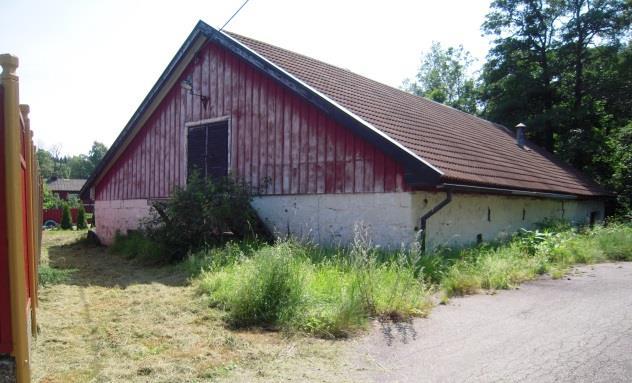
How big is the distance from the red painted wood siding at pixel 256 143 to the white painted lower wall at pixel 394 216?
259mm

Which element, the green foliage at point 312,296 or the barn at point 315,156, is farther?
the barn at point 315,156

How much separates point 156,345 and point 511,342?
3.52 meters

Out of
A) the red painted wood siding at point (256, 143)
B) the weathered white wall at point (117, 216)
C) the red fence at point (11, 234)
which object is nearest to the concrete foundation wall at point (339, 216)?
the red painted wood siding at point (256, 143)

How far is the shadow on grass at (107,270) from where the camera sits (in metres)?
8.32

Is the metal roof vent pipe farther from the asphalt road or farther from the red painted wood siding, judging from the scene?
the asphalt road

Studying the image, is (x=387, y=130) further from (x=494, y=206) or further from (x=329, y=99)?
(x=494, y=206)

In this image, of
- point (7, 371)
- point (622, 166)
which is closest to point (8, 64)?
point (7, 371)

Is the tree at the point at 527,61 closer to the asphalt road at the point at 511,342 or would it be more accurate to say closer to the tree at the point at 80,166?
the asphalt road at the point at 511,342

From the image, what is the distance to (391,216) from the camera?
359 inches

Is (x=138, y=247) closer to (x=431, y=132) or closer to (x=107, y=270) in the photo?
(x=107, y=270)

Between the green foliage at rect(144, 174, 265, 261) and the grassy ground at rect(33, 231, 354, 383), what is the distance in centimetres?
292

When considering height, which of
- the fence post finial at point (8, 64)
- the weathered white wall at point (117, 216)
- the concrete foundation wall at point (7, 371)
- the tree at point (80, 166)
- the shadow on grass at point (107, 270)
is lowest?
the shadow on grass at point (107, 270)

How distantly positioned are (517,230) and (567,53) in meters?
17.6

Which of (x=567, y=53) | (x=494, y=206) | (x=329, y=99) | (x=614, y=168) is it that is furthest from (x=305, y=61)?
(x=567, y=53)
